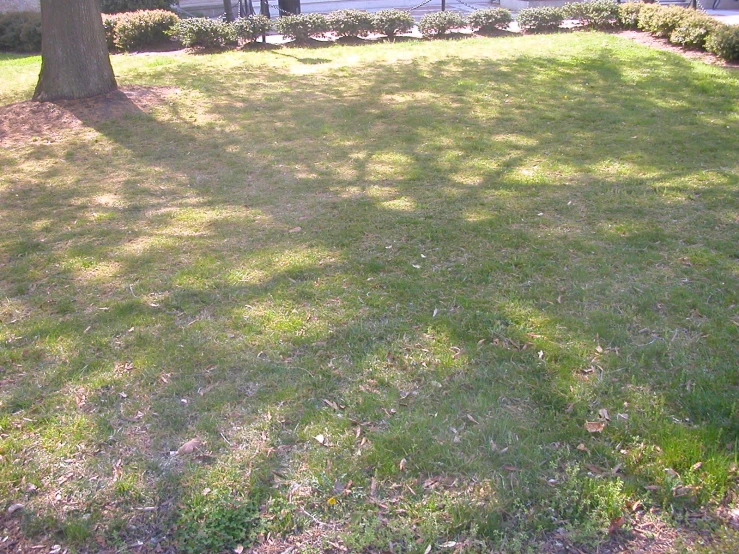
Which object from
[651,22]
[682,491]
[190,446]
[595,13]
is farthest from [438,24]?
[682,491]

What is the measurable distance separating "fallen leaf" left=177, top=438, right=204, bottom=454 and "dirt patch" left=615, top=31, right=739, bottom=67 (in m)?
12.1

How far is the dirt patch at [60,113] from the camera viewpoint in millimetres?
8984

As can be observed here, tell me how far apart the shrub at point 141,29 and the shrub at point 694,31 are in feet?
37.8

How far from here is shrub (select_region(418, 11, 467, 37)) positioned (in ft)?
53.5

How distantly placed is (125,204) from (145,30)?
438 inches

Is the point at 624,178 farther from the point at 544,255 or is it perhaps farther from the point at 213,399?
the point at 213,399

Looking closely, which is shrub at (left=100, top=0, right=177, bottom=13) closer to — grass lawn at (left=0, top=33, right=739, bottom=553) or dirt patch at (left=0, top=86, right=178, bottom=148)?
dirt patch at (left=0, top=86, right=178, bottom=148)

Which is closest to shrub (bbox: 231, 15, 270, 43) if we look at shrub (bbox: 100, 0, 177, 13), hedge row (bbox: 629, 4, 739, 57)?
shrub (bbox: 100, 0, 177, 13)

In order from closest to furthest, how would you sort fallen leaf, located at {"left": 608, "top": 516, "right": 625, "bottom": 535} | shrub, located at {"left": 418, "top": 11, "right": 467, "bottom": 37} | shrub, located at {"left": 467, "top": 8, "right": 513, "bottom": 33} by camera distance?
fallen leaf, located at {"left": 608, "top": 516, "right": 625, "bottom": 535}
shrub, located at {"left": 418, "top": 11, "right": 467, "bottom": 37}
shrub, located at {"left": 467, "top": 8, "right": 513, "bottom": 33}

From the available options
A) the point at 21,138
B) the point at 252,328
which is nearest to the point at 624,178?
the point at 252,328

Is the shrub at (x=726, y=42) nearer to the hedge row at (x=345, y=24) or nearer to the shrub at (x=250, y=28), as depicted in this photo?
the hedge row at (x=345, y=24)

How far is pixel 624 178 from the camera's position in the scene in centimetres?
680

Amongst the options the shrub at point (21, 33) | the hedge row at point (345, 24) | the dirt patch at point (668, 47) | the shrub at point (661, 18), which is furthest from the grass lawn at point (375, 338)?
the shrub at point (21, 33)

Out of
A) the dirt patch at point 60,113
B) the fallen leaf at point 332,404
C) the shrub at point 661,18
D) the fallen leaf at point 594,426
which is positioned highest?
the shrub at point 661,18
